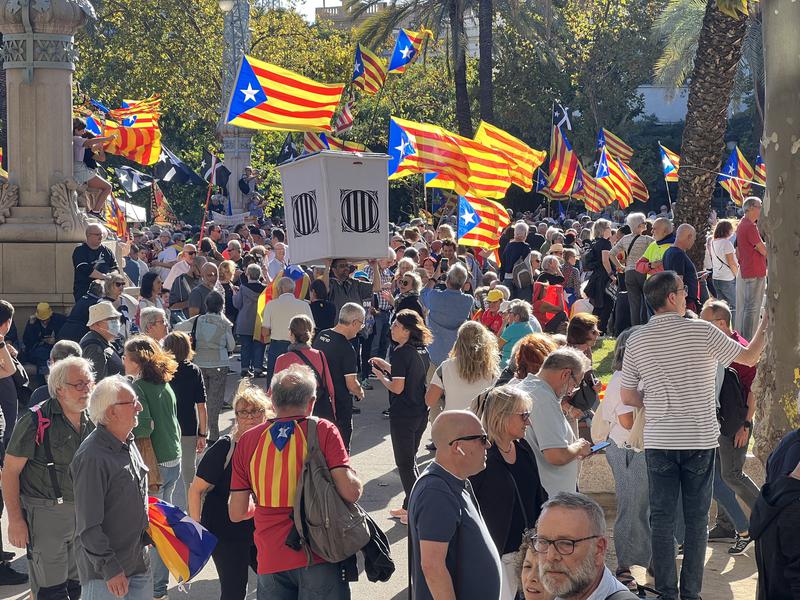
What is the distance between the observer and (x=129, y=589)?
A: 20.3 feet

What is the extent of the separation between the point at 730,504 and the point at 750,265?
7.17 meters

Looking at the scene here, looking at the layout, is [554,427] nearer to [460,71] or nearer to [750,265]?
[750,265]

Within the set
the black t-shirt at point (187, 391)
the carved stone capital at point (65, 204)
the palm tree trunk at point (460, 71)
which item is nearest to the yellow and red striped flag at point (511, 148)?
the carved stone capital at point (65, 204)

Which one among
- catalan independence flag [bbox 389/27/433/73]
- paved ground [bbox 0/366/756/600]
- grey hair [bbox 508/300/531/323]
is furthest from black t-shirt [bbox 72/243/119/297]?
catalan independence flag [bbox 389/27/433/73]

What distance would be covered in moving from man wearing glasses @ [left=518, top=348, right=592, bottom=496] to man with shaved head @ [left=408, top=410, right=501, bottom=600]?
130 cm

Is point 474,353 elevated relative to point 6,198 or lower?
lower

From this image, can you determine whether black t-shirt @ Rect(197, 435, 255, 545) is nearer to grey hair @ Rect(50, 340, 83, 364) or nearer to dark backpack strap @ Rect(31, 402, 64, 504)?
dark backpack strap @ Rect(31, 402, 64, 504)

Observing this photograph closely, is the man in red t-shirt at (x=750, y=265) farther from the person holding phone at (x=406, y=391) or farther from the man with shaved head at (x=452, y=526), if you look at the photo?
the man with shaved head at (x=452, y=526)

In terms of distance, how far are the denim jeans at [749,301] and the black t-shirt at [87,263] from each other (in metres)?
7.33

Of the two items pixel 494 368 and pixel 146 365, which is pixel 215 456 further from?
pixel 494 368

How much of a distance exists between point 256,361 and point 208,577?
Result: 856 cm

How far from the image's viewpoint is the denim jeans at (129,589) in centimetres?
606

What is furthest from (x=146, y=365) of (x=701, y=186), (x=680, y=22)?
(x=680, y=22)

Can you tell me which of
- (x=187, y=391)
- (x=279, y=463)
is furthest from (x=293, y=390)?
(x=187, y=391)
